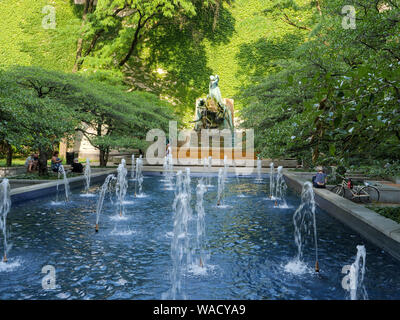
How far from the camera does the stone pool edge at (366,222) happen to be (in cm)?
642

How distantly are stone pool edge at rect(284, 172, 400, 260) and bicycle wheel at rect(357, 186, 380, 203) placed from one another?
3.41 feet

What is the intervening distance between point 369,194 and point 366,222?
4.33 m

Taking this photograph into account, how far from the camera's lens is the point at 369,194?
37.8ft

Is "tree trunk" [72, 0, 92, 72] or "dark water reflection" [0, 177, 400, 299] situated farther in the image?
"tree trunk" [72, 0, 92, 72]

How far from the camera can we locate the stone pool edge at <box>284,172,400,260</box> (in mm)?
6425

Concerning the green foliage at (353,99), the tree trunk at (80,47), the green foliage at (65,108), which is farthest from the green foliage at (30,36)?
the green foliage at (353,99)

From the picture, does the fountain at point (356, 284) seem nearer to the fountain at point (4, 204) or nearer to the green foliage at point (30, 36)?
the fountain at point (4, 204)

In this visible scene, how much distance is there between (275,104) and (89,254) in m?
14.2

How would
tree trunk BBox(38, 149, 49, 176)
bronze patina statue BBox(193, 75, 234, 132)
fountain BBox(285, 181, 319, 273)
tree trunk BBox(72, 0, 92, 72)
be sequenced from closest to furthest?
fountain BBox(285, 181, 319, 273), tree trunk BBox(38, 149, 49, 176), bronze patina statue BBox(193, 75, 234, 132), tree trunk BBox(72, 0, 92, 72)

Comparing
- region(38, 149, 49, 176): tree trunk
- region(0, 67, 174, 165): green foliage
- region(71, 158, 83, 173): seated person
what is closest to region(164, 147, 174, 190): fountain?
region(0, 67, 174, 165): green foliage

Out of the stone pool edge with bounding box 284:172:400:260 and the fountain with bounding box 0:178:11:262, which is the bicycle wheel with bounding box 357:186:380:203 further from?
the fountain with bounding box 0:178:11:262

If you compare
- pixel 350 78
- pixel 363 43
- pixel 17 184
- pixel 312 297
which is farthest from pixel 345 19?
pixel 17 184

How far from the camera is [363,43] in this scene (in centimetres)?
966
